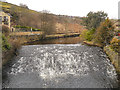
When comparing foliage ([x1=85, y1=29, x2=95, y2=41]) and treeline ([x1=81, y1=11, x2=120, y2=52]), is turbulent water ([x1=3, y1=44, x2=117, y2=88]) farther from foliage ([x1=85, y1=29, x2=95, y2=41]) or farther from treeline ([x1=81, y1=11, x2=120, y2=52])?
foliage ([x1=85, y1=29, x2=95, y2=41])

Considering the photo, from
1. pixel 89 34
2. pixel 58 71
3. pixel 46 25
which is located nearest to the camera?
pixel 58 71

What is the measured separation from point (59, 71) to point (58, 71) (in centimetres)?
13

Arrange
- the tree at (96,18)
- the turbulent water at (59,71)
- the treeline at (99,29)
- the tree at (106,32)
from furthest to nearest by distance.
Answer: the tree at (96,18)
the treeline at (99,29)
the tree at (106,32)
the turbulent water at (59,71)

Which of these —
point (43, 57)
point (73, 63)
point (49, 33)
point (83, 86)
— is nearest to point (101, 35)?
point (73, 63)

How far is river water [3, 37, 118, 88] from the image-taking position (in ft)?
38.0

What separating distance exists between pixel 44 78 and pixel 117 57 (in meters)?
10.5

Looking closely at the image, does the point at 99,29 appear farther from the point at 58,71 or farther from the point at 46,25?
the point at 46,25

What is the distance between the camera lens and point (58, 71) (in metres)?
14.4

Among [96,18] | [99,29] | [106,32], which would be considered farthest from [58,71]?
[96,18]

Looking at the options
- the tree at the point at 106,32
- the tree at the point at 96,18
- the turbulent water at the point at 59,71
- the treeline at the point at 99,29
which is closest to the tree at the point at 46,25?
the treeline at the point at 99,29

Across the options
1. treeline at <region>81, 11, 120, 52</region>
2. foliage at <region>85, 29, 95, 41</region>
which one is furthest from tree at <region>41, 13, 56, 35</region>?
foliage at <region>85, 29, 95, 41</region>

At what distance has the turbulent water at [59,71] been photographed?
38.0ft

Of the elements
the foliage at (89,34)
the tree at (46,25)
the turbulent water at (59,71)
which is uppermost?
the tree at (46,25)

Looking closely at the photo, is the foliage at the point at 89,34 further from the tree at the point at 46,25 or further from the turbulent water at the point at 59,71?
the tree at the point at 46,25
